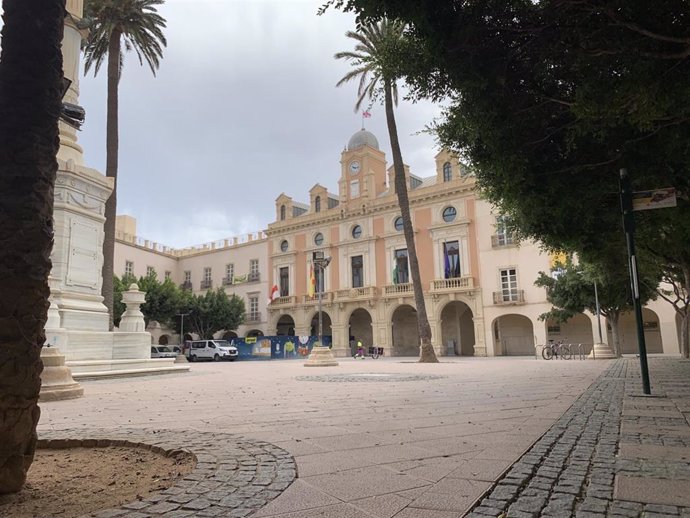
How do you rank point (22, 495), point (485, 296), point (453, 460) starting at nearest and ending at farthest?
point (22, 495), point (453, 460), point (485, 296)

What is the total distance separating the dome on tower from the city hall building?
0.12m

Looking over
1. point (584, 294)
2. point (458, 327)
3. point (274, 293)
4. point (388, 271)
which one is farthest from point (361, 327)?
point (584, 294)

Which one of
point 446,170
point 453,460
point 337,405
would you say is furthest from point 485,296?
point 453,460

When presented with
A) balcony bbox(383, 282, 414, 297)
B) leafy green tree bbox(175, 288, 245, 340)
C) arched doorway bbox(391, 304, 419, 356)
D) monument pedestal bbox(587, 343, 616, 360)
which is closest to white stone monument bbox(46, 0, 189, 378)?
monument pedestal bbox(587, 343, 616, 360)

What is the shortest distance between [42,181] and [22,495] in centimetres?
183

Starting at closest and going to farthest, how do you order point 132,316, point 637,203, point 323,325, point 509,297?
point 637,203, point 132,316, point 509,297, point 323,325

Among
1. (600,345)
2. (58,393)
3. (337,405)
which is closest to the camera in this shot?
(337,405)

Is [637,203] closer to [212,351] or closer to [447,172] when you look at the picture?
[447,172]

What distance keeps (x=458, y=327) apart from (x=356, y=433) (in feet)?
109

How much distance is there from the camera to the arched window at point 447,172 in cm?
3619

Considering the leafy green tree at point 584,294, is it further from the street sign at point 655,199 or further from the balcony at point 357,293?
the street sign at point 655,199

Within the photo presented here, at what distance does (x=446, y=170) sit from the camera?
36.6 metres

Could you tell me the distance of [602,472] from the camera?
9.96 feet

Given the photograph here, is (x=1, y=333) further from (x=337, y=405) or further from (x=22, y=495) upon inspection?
(x=337, y=405)
